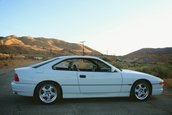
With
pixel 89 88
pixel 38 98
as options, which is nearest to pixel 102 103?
pixel 89 88

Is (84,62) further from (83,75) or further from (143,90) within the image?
(143,90)

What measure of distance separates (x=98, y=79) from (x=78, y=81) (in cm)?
63

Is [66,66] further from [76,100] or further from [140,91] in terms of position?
[140,91]

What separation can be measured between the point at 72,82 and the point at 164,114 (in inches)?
110

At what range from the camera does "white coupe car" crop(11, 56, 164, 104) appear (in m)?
8.03

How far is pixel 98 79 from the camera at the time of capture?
845 cm

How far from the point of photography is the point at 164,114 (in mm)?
7043

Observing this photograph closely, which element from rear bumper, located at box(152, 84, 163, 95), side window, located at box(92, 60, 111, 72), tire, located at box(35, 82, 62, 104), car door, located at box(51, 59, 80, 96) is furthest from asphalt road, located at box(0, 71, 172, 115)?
side window, located at box(92, 60, 111, 72)

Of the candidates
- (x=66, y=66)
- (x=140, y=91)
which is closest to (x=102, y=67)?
(x=66, y=66)

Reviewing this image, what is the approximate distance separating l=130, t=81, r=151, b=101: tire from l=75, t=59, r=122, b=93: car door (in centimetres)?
57

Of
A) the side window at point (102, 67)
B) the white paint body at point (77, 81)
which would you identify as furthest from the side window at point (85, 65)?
the white paint body at point (77, 81)

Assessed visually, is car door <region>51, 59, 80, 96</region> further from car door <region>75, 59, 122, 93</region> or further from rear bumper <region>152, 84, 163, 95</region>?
rear bumper <region>152, 84, 163, 95</region>

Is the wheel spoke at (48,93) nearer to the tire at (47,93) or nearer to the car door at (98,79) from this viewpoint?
the tire at (47,93)

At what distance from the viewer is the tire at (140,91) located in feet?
29.1
